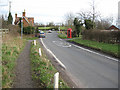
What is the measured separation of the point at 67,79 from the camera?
280 inches

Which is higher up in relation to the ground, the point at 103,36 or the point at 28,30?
the point at 28,30

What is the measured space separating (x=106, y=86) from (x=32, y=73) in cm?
331

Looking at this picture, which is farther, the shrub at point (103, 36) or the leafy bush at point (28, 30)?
the leafy bush at point (28, 30)

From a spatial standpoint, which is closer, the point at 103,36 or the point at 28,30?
the point at 103,36

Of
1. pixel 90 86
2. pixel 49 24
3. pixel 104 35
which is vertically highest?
pixel 49 24

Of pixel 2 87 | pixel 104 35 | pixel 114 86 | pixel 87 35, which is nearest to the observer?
pixel 2 87

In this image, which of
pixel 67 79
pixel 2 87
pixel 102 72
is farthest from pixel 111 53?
pixel 2 87

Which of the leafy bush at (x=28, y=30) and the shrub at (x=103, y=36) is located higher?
the leafy bush at (x=28, y=30)

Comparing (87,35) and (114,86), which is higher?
(87,35)

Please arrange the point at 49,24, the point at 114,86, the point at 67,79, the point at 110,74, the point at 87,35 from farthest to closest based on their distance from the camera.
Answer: the point at 49,24
the point at 87,35
the point at 110,74
the point at 67,79
the point at 114,86

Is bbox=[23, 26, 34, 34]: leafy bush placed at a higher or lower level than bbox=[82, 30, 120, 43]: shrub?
higher

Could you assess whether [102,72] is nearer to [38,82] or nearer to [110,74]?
[110,74]

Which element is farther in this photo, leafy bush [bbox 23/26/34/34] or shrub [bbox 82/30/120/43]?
leafy bush [bbox 23/26/34/34]

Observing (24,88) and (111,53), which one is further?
(111,53)
